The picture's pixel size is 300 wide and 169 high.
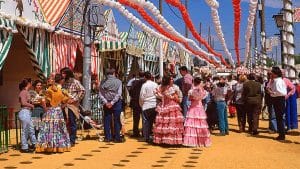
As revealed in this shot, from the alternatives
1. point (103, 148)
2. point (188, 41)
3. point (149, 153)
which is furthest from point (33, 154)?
point (188, 41)

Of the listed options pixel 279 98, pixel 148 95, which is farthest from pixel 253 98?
pixel 148 95

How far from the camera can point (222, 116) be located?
13648 mm

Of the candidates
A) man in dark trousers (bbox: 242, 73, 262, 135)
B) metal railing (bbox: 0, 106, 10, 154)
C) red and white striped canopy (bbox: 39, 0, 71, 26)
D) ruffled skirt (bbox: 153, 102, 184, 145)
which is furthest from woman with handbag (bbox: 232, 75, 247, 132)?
metal railing (bbox: 0, 106, 10, 154)

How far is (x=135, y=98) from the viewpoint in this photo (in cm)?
1301

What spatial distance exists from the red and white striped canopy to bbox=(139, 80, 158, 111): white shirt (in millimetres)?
4340

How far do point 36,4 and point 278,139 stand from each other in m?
7.58

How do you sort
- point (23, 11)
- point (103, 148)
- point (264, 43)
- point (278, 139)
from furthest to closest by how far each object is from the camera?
point (264, 43) < point (23, 11) < point (278, 139) < point (103, 148)

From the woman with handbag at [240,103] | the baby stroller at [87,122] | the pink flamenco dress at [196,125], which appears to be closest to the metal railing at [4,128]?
the baby stroller at [87,122]

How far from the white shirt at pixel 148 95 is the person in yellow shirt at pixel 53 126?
7.35ft

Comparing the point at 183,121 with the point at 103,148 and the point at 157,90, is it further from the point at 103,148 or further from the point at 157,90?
the point at 103,148

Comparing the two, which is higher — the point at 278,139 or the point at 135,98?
the point at 135,98

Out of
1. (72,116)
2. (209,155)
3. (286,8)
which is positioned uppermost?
(286,8)

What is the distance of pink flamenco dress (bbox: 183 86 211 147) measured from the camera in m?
11.2

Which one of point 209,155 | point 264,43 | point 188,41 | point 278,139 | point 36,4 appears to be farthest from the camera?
point 264,43
